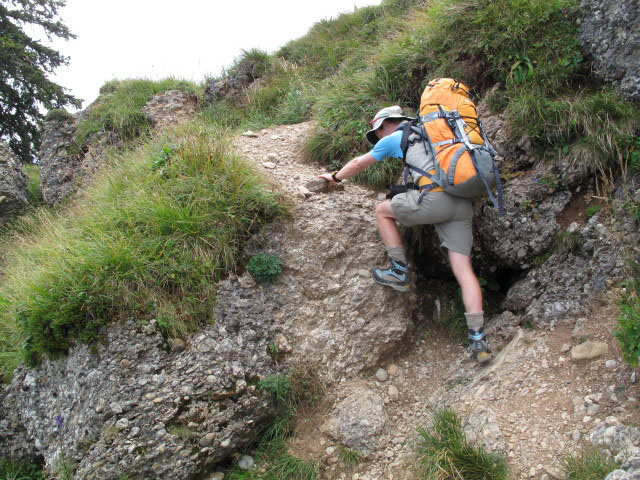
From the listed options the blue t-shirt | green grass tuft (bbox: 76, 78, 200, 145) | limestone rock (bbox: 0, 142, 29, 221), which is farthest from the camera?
green grass tuft (bbox: 76, 78, 200, 145)

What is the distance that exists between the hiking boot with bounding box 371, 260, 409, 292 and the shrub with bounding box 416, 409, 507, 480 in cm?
150

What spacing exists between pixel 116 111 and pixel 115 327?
24.6 feet

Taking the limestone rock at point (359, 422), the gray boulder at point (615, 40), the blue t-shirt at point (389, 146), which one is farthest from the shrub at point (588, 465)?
the gray boulder at point (615, 40)

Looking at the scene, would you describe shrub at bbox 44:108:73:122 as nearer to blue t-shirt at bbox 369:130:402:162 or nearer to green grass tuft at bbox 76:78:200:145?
green grass tuft at bbox 76:78:200:145

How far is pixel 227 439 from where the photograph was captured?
390cm

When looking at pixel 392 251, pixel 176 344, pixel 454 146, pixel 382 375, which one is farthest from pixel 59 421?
pixel 454 146

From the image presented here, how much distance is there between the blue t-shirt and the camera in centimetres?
436

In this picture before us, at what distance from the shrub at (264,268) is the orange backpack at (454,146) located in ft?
5.82

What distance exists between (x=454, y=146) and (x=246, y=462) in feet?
11.8

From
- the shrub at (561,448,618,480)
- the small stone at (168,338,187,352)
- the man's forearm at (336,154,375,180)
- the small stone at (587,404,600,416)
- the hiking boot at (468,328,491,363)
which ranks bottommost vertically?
the shrub at (561,448,618,480)

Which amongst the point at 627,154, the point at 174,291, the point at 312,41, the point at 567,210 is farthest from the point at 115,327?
the point at 312,41

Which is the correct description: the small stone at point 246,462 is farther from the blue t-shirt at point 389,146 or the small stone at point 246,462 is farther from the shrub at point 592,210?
the shrub at point 592,210

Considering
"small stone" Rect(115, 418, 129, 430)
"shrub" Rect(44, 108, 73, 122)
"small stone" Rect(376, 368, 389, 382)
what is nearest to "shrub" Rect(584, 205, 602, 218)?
"small stone" Rect(376, 368, 389, 382)

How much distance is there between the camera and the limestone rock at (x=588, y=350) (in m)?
3.47
